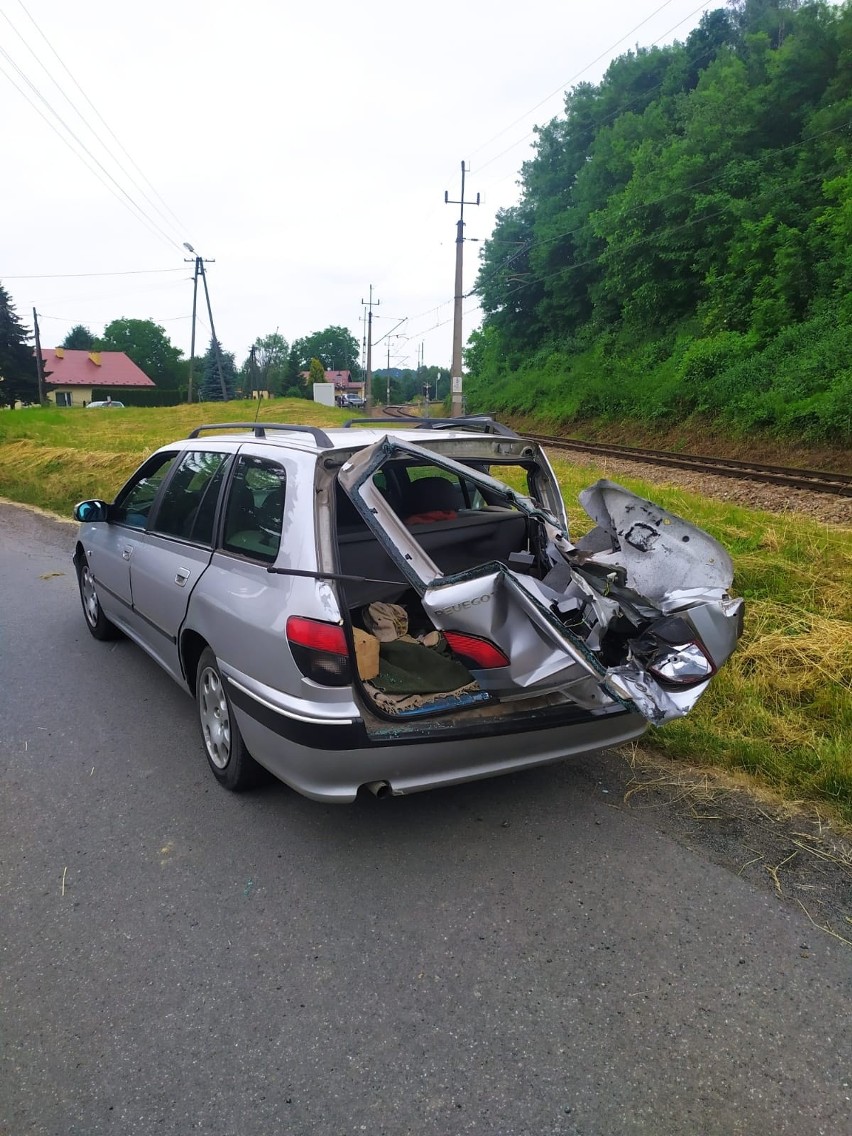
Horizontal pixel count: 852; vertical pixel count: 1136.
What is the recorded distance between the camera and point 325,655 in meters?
2.79

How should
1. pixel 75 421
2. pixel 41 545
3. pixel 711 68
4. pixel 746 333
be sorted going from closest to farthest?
pixel 41 545 → pixel 746 333 → pixel 711 68 → pixel 75 421

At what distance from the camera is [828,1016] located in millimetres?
2213

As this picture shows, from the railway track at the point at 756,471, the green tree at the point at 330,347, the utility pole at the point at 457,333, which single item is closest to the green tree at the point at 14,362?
the utility pole at the point at 457,333

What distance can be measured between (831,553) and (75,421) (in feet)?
116

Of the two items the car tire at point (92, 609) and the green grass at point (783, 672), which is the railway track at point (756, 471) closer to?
the car tire at point (92, 609)

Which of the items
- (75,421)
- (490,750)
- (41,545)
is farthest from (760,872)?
(75,421)

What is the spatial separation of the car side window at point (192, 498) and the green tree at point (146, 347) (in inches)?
3941

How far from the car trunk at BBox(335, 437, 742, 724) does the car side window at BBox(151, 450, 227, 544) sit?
2.36 ft

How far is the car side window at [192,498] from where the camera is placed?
12.6ft

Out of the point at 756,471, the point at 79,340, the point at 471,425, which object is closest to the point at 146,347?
the point at 79,340

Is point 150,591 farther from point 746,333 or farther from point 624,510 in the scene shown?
point 746,333

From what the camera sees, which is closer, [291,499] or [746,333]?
[291,499]

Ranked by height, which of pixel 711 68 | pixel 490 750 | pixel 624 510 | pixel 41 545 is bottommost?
pixel 41 545

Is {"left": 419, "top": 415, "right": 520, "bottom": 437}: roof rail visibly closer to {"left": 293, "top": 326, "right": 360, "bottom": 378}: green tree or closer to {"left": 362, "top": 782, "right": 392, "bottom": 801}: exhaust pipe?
{"left": 362, "top": 782, "right": 392, "bottom": 801}: exhaust pipe
